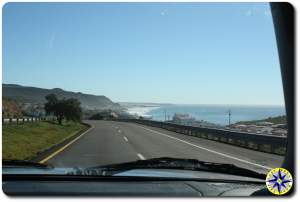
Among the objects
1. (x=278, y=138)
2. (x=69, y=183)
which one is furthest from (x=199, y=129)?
(x=69, y=183)

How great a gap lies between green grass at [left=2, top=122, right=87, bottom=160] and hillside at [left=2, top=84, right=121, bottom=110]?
832cm

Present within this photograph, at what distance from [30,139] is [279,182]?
2001 centimetres

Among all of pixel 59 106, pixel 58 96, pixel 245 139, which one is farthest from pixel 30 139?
pixel 58 96

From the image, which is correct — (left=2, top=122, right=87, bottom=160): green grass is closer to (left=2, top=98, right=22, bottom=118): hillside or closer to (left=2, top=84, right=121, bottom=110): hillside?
(left=2, top=98, right=22, bottom=118): hillside

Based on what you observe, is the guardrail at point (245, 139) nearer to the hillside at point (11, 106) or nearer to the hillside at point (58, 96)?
the hillside at point (11, 106)

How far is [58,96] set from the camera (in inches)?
239

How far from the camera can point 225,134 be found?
25.7 metres

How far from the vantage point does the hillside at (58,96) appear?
18.3ft

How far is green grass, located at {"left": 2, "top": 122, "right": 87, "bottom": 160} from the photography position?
16.8 meters

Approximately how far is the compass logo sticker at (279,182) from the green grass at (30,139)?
11067 mm

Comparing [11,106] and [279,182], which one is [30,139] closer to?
[11,106]

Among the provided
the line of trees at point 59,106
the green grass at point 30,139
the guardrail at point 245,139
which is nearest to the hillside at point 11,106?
the line of trees at point 59,106

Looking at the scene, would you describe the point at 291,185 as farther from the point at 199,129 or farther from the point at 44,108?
the point at 199,129

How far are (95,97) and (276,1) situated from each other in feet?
9.33
